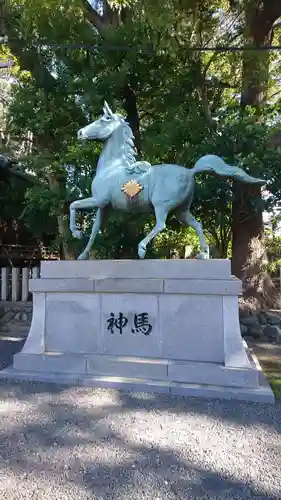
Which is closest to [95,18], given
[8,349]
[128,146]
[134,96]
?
[134,96]

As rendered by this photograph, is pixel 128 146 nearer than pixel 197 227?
No

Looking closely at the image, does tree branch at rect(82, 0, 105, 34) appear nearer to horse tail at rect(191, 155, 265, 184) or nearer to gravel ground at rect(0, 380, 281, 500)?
horse tail at rect(191, 155, 265, 184)

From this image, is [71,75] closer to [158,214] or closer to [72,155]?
[72,155]

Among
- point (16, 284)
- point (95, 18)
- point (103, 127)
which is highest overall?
point (95, 18)

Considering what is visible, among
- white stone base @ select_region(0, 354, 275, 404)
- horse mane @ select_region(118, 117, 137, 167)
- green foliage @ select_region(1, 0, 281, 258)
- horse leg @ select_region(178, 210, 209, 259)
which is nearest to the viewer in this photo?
white stone base @ select_region(0, 354, 275, 404)

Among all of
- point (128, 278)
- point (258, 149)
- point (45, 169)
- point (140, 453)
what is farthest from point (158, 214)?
point (45, 169)

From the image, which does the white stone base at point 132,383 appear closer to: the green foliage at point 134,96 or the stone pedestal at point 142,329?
the stone pedestal at point 142,329

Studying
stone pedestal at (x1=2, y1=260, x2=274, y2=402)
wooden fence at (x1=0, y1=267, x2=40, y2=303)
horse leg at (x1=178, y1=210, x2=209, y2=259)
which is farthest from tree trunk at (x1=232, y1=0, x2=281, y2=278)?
wooden fence at (x1=0, y1=267, x2=40, y2=303)

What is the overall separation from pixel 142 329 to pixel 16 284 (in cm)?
609

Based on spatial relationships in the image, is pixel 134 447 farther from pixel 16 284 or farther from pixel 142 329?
pixel 16 284

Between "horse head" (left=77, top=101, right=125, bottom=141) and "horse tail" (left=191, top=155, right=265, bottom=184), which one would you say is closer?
"horse tail" (left=191, top=155, right=265, bottom=184)

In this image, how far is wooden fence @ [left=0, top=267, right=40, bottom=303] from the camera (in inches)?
384

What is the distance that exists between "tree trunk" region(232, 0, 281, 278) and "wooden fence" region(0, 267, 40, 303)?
5333 mm

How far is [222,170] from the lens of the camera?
15.2ft
